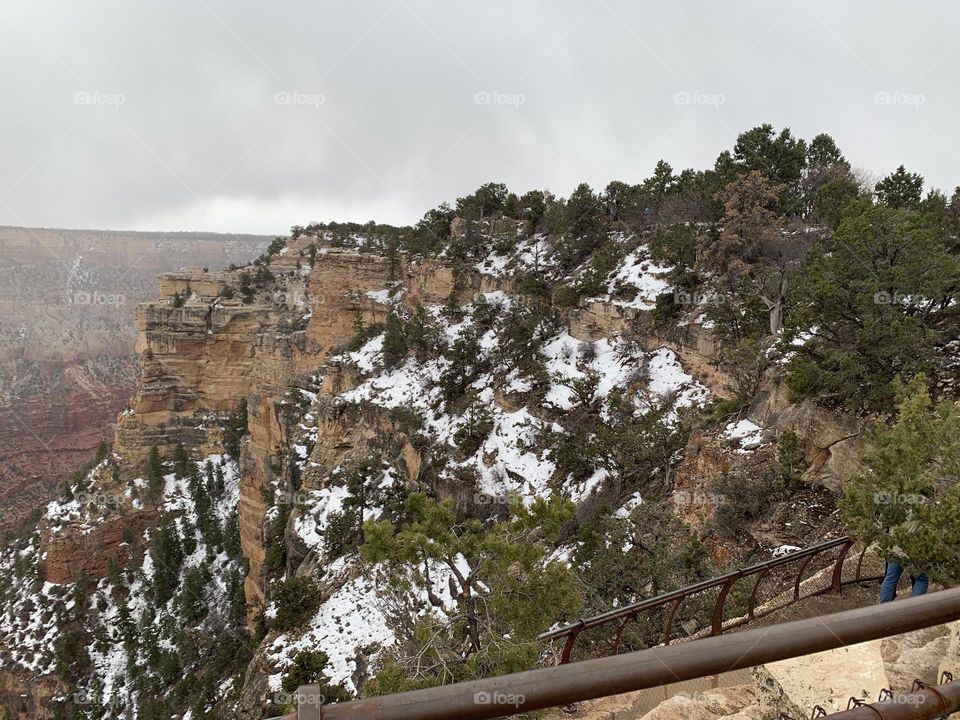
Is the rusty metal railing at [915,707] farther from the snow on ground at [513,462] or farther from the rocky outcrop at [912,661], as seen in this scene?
the snow on ground at [513,462]

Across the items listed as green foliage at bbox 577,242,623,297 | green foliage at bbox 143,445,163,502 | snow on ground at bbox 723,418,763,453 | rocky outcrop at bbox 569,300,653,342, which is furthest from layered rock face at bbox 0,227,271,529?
snow on ground at bbox 723,418,763,453

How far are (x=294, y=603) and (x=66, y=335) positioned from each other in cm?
13917

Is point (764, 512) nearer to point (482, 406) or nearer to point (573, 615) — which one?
point (573, 615)

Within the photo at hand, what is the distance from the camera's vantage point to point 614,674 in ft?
4.71

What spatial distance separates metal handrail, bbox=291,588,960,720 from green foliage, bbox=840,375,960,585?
4.80 meters

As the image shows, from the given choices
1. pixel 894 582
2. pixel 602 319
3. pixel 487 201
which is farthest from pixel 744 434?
pixel 487 201

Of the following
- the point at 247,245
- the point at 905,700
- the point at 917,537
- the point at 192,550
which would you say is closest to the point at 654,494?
the point at 917,537

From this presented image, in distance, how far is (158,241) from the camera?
165625 mm

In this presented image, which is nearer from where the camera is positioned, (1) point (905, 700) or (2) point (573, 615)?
(1) point (905, 700)

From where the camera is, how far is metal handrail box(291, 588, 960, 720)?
140cm

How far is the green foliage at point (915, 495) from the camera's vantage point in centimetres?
500

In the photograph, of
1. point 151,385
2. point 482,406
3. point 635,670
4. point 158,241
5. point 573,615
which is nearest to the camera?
point 635,670

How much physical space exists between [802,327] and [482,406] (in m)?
13.0

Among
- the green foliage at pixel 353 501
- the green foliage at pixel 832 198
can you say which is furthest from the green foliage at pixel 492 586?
the green foliage at pixel 832 198
